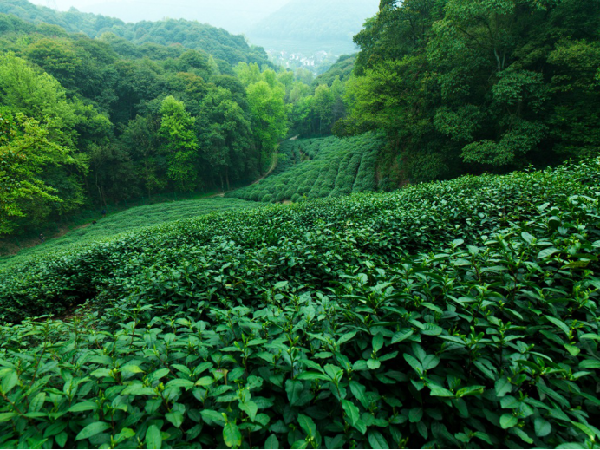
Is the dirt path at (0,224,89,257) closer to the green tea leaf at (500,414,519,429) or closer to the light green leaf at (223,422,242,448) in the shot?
the light green leaf at (223,422,242,448)

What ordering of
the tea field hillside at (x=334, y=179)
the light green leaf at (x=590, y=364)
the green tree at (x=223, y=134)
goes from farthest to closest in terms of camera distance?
the green tree at (x=223, y=134) < the tea field hillside at (x=334, y=179) < the light green leaf at (x=590, y=364)

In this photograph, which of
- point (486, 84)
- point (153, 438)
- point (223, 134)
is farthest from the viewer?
point (223, 134)

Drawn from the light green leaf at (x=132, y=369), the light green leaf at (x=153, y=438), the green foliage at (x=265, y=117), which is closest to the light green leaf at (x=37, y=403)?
the light green leaf at (x=132, y=369)

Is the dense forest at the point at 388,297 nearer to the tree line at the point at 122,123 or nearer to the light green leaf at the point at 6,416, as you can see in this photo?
the light green leaf at the point at 6,416

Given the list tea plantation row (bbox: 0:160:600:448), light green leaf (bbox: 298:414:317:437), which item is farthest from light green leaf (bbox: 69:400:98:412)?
light green leaf (bbox: 298:414:317:437)

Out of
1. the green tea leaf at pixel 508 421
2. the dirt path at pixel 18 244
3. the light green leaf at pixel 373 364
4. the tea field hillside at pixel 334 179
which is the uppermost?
the light green leaf at pixel 373 364

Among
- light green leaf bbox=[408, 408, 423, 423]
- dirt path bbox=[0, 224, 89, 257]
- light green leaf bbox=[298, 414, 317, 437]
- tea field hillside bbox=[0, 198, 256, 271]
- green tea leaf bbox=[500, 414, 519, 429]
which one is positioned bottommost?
dirt path bbox=[0, 224, 89, 257]

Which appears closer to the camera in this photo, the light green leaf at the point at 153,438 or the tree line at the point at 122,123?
the light green leaf at the point at 153,438

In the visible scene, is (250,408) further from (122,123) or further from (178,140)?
(122,123)

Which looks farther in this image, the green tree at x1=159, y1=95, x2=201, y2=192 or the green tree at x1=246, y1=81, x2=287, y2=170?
the green tree at x1=246, y1=81, x2=287, y2=170

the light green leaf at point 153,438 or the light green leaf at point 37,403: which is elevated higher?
the light green leaf at point 37,403

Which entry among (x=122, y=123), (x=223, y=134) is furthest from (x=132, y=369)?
(x=122, y=123)

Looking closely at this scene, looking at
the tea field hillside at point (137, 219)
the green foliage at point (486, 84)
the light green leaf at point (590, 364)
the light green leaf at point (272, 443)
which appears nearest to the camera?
the light green leaf at point (272, 443)

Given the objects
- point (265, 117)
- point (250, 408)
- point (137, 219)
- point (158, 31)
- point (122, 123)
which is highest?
point (158, 31)
